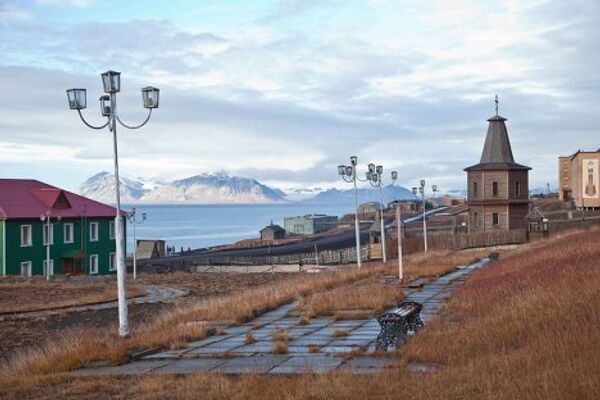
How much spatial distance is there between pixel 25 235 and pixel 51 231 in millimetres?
1970

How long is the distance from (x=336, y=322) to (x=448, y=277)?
1264 cm

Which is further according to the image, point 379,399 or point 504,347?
point 504,347

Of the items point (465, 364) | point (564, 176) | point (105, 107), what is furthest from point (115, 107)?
point (564, 176)

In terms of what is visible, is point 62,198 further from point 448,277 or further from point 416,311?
point 416,311

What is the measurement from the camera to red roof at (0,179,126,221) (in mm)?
53062

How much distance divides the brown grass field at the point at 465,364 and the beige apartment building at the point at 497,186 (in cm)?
4551

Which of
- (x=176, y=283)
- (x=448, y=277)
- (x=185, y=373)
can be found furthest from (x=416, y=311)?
(x=176, y=283)

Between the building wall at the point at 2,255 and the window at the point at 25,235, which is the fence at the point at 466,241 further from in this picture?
the building wall at the point at 2,255

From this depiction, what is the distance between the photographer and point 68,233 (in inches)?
2226

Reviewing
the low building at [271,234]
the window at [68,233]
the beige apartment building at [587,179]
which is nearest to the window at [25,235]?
the window at [68,233]

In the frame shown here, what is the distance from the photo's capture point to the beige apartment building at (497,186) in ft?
198

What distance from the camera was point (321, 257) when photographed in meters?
61.4

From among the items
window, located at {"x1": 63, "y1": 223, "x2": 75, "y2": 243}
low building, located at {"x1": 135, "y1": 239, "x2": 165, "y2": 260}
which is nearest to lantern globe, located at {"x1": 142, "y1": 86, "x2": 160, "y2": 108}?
window, located at {"x1": 63, "y1": 223, "x2": 75, "y2": 243}

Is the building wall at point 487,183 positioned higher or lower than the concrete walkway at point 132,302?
higher
